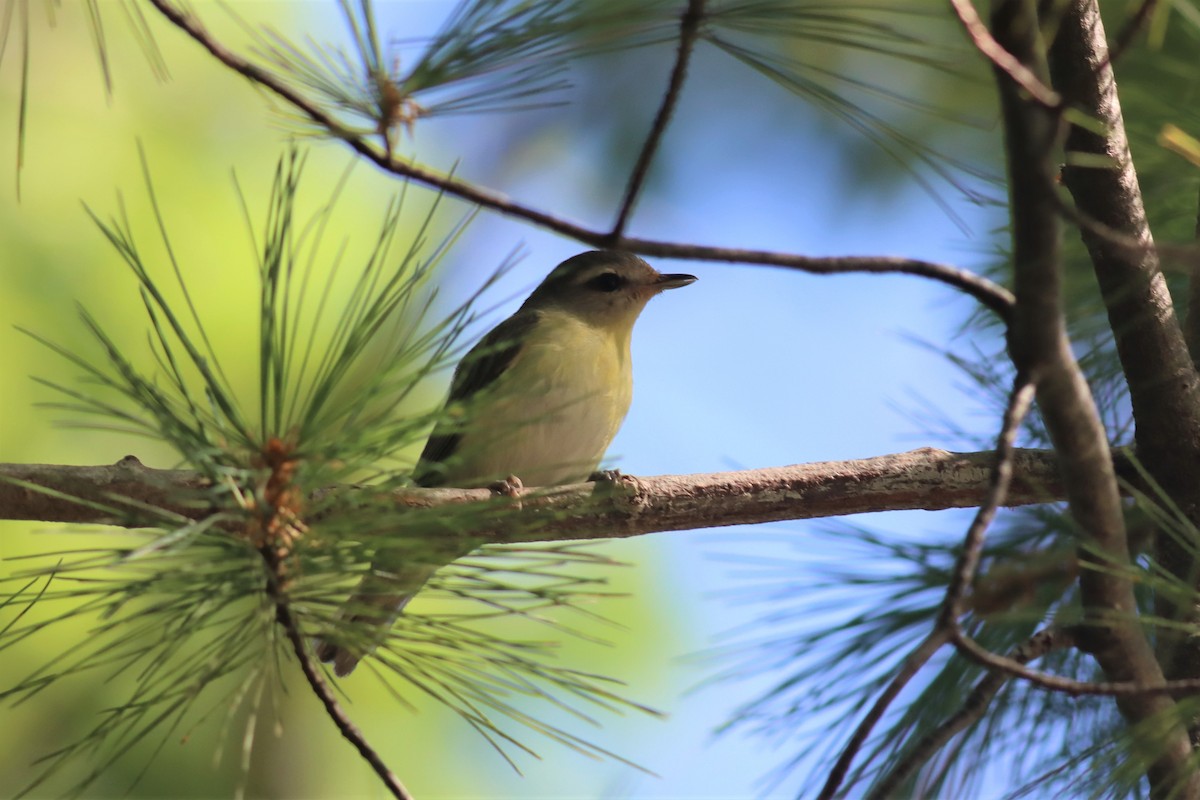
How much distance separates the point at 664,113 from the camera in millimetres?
1599

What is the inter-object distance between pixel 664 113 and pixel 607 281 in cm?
262

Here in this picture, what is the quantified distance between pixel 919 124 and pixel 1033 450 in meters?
2.64

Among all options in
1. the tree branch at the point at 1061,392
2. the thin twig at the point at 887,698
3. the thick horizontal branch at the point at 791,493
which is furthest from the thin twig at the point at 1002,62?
the thick horizontal branch at the point at 791,493

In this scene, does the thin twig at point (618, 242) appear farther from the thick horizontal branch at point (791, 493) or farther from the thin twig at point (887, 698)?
the thick horizontal branch at point (791, 493)

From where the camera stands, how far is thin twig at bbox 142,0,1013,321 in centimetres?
145

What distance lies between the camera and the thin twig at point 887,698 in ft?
4.58

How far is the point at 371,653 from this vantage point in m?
1.81

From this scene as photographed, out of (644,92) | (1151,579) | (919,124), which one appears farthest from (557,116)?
(1151,579)

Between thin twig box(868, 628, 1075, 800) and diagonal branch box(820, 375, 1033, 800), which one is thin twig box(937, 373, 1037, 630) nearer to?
diagonal branch box(820, 375, 1033, 800)

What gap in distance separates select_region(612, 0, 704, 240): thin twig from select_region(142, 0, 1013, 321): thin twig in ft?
0.16

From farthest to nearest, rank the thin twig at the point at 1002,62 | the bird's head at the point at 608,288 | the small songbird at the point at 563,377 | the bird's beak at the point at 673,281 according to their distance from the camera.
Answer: the bird's beak at the point at 673,281, the bird's head at the point at 608,288, the small songbird at the point at 563,377, the thin twig at the point at 1002,62

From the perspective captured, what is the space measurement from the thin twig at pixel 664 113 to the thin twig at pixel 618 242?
50 millimetres

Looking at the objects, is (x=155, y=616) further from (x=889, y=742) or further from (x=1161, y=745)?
(x=1161, y=745)

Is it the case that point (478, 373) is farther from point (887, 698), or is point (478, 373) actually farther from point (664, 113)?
point (887, 698)
